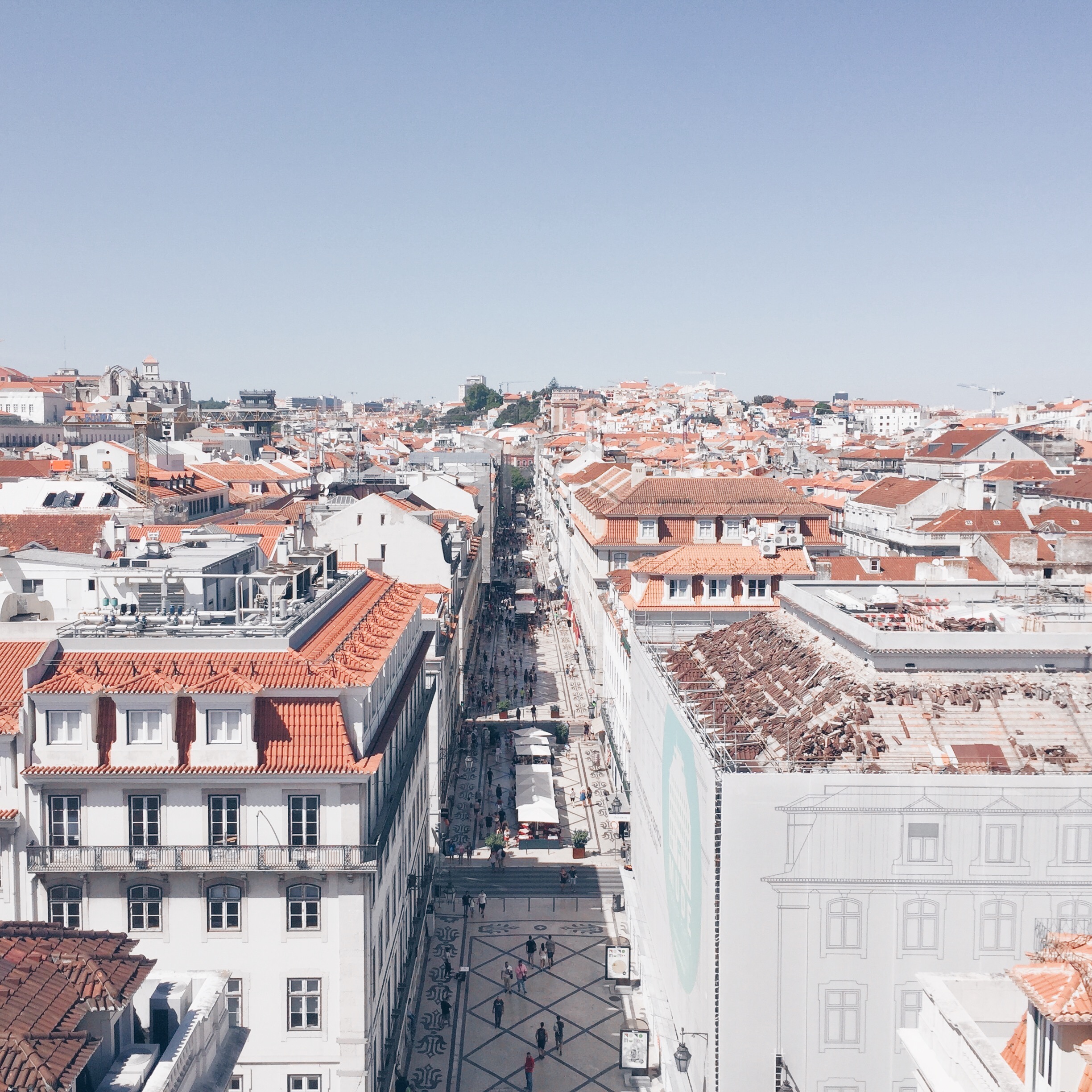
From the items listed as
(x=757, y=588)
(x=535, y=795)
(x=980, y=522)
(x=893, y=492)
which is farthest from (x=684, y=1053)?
(x=893, y=492)

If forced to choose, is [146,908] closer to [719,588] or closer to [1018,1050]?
[1018,1050]

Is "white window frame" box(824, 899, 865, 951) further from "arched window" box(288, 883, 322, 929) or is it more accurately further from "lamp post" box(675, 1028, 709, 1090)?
"arched window" box(288, 883, 322, 929)

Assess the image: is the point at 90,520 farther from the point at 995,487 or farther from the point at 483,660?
the point at 995,487

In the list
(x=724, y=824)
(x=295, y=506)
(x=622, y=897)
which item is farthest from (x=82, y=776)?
(x=295, y=506)

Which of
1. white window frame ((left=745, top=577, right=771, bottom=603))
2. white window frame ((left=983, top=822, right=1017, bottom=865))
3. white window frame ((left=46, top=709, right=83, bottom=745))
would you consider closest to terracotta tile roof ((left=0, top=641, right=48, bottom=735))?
white window frame ((left=46, top=709, right=83, bottom=745))

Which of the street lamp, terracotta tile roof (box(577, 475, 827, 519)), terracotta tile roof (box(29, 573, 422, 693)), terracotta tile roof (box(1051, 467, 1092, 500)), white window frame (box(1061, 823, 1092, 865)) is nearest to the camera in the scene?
white window frame (box(1061, 823, 1092, 865))

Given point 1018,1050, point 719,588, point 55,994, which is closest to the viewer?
point 1018,1050
